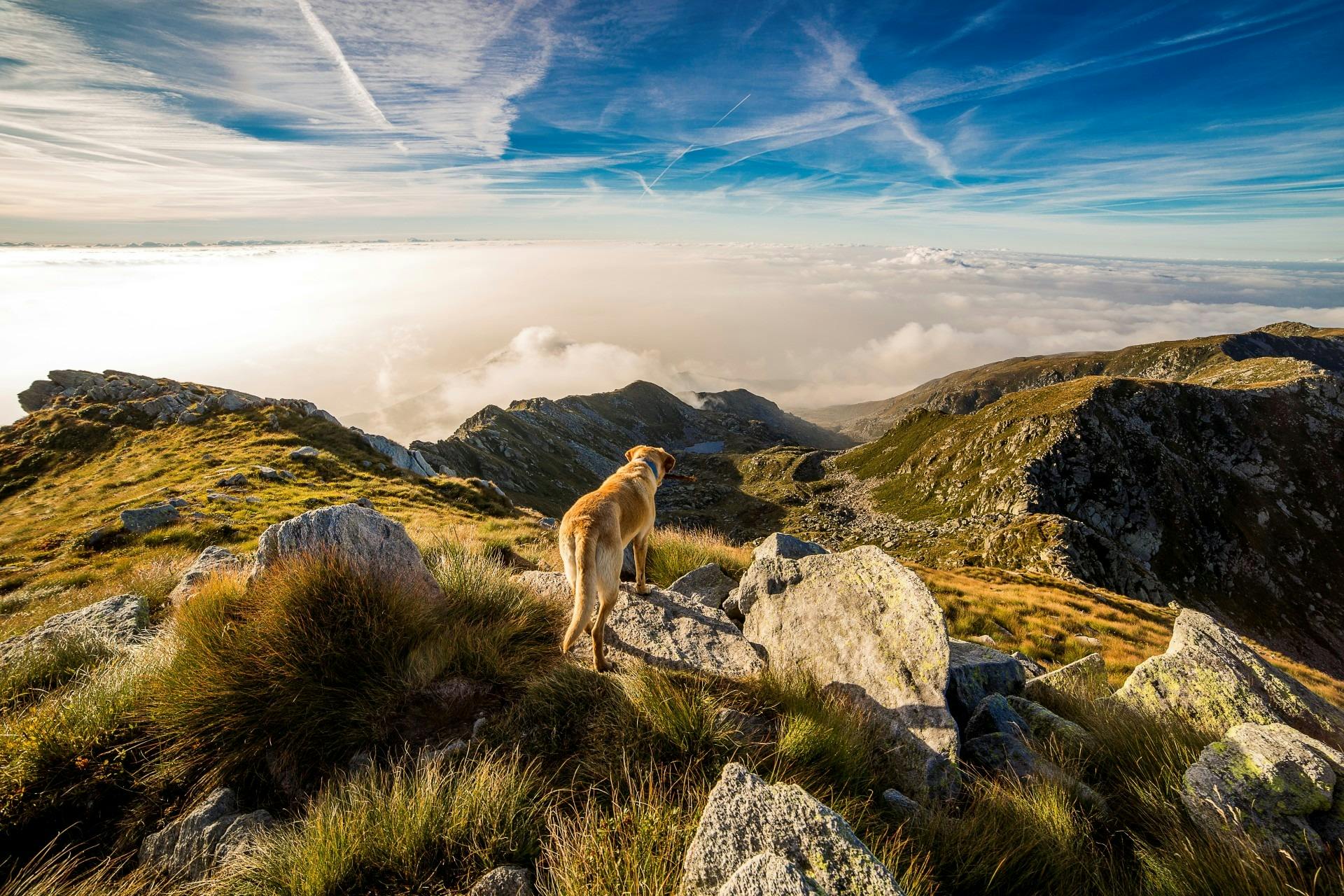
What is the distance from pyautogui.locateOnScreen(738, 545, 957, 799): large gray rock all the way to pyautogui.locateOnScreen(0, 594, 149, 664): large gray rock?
9.02 metres

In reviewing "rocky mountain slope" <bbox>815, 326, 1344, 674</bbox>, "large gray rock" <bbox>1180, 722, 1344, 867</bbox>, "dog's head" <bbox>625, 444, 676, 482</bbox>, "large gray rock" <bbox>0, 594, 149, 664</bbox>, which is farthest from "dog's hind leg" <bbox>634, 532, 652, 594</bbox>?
"rocky mountain slope" <bbox>815, 326, 1344, 674</bbox>

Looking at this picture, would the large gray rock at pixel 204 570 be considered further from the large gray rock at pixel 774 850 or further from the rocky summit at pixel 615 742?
the large gray rock at pixel 774 850

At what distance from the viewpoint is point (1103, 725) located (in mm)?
5816

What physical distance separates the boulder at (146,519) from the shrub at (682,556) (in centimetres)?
2257

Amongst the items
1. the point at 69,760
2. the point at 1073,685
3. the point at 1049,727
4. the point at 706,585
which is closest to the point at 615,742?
the point at 69,760

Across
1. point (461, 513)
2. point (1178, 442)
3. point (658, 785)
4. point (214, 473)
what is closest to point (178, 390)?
point (214, 473)

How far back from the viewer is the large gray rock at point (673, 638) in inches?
248

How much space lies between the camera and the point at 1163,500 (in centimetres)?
10156

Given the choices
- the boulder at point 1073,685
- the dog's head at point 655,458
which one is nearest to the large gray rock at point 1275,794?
the boulder at point 1073,685

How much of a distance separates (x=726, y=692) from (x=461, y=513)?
29.4 metres

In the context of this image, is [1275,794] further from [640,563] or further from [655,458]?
[655,458]

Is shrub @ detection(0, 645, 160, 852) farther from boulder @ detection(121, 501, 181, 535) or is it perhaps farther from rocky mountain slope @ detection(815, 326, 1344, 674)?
rocky mountain slope @ detection(815, 326, 1344, 674)

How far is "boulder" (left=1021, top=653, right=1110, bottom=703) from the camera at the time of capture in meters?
7.14

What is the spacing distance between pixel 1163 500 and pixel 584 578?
139726 millimetres
